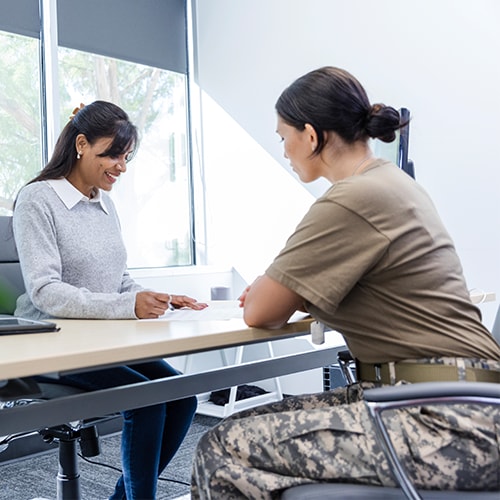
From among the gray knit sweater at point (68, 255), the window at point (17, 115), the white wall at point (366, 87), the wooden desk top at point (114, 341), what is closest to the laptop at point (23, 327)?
the wooden desk top at point (114, 341)

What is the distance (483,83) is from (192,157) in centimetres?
196

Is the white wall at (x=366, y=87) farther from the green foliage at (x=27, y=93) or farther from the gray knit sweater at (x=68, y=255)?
the gray knit sweater at (x=68, y=255)

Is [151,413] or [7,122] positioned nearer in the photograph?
[151,413]

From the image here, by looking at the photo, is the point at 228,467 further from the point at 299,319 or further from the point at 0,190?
the point at 0,190

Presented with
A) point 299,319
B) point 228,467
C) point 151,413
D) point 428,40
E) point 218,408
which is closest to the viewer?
point 228,467

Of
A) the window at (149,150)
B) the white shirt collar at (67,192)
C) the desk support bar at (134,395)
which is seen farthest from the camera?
the window at (149,150)

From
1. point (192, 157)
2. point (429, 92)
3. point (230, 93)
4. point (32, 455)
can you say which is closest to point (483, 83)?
point (429, 92)

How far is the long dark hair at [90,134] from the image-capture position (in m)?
2.08

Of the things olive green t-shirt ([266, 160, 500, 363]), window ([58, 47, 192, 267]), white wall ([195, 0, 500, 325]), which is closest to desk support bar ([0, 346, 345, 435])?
olive green t-shirt ([266, 160, 500, 363])

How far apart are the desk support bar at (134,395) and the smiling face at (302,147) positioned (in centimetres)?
52

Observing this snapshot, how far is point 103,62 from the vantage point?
4.09 m

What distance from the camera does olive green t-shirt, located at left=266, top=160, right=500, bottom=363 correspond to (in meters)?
1.29

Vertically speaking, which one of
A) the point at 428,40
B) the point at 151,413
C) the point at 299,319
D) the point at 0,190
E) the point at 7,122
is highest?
the point at 428,40

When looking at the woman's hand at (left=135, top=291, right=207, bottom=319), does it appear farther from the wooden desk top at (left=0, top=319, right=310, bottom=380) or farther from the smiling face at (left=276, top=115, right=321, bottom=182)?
the smiling face at (left=276, top=115, right=321, bottom=182)
